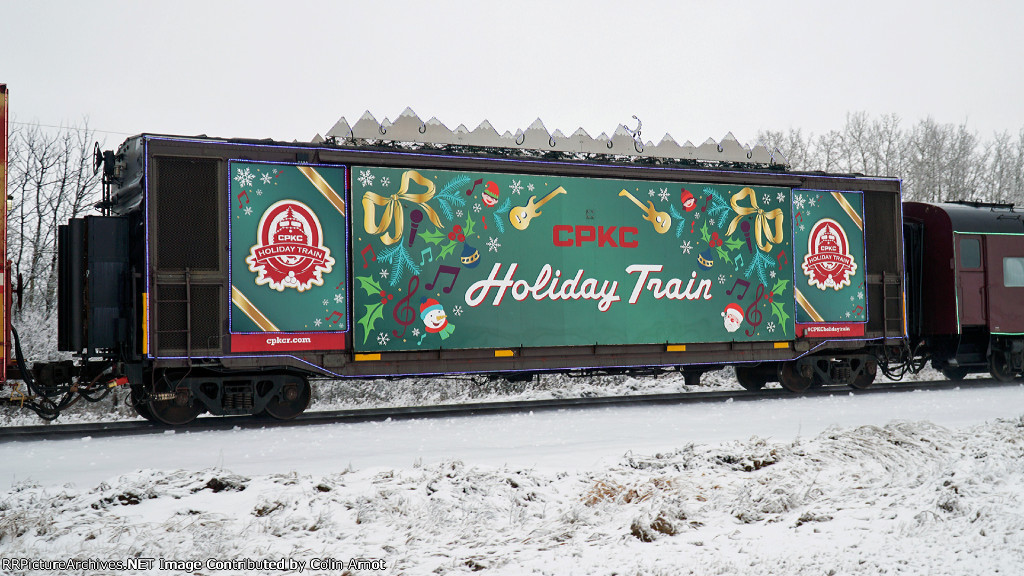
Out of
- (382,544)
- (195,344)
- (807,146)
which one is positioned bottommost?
(382,544)

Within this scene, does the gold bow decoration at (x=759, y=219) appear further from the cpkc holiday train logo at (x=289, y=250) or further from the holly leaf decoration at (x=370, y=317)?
the cpkc holiday train logo at (x=289, y=250)

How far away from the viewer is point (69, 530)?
20.0 feet

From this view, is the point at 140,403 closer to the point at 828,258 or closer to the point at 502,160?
the point at 502,160

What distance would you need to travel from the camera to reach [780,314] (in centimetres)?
1408

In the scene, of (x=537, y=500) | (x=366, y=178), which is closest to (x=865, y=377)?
(x=366, y=178)

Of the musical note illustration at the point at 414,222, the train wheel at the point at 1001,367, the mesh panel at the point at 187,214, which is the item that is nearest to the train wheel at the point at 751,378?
the train wheel at the point at 1001,367

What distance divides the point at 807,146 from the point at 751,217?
30.3 meters

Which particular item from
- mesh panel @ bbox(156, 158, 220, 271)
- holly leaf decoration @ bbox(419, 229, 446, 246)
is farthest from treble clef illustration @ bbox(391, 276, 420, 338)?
mesh panel @ bbox(156, 158, 220, 271)

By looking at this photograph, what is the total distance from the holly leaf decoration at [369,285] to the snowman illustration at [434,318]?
27.4 inches

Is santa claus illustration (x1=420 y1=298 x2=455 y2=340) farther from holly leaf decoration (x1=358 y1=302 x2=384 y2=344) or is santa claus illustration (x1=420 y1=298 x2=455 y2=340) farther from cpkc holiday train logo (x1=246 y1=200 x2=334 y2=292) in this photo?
cpkc holiday train logo (x1=246 y1=200 x2=334 y2=292)

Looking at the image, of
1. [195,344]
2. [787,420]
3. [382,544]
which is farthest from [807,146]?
[382,544]

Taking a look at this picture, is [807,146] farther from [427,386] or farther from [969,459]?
[969,459]

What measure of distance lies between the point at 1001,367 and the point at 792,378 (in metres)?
5.13

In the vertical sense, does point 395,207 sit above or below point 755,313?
above
